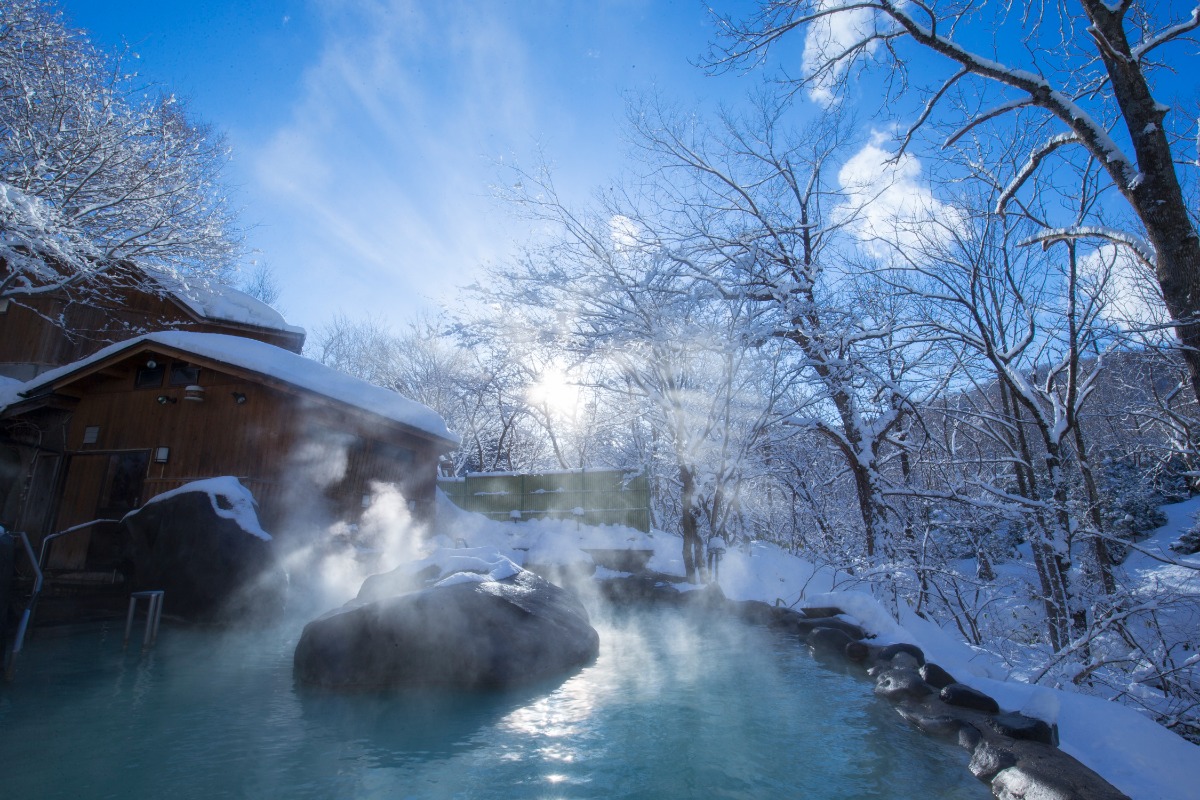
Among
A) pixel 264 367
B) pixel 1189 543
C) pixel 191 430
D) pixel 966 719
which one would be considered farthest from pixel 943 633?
pixel 1189 543

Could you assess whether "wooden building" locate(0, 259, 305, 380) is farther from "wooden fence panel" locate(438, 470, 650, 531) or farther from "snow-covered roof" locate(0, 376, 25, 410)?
"wooden fence panel" locate(438, 470, 650, 531)

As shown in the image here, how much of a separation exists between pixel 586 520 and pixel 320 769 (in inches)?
550

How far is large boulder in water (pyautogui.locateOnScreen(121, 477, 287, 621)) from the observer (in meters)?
8.36

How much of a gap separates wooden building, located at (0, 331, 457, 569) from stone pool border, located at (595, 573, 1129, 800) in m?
9.52

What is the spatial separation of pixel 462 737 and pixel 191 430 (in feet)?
34.5

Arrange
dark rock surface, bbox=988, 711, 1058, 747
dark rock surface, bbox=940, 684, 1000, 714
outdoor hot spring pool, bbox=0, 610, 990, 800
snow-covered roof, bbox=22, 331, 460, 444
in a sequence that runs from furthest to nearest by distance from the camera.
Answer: snow-covered roof, bbox=22, 331, 460, 444 < dark rock surface, bbox=940, 684, 1000, 714 < dark rock surface, bbox=988, 711, 1058, 747 < outdoor hot spring pool, bbox=0, 610, 990, 800

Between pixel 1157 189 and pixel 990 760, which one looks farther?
pixel 1157 189

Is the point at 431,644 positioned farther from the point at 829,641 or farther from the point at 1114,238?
the point at 1114,238

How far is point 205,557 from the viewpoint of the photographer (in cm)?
845

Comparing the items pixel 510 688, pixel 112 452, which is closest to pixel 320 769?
pixel 510 688

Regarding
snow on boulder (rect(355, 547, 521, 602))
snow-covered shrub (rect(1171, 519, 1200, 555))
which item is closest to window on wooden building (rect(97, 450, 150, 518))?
snow on boulder (rect(355, 547, 521, 602))

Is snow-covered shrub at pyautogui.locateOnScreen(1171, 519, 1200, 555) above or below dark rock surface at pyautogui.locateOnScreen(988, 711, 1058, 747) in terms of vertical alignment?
above

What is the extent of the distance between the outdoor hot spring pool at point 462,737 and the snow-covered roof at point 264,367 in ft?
19.0

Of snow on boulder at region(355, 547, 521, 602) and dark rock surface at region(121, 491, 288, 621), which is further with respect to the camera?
dark rock surface at region(121, 491, 288, 621)
